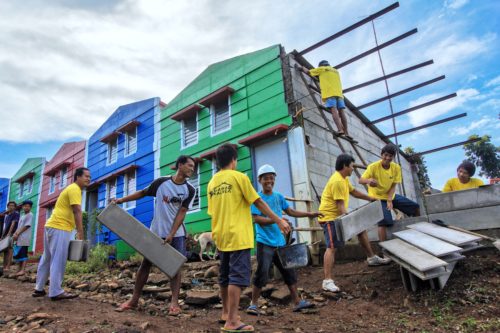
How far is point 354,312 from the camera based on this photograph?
363 centimetres

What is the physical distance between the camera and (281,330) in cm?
310

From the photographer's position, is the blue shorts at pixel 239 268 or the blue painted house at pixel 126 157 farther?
the blue painted house at pixel 126 157

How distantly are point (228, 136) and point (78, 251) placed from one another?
21.1 ft

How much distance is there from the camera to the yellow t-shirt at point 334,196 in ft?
14.4

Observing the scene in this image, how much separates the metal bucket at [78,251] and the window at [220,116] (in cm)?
660

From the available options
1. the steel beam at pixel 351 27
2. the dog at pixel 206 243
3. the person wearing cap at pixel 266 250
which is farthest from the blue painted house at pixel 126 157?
the person wearing cap at pixel 266 250

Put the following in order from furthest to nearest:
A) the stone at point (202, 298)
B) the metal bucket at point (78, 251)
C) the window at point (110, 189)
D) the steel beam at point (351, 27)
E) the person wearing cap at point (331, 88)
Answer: the window at point (110, 189) → the person wearing cap at point (331, 88) → the steel beam at point (351, 27) → the metal bucket at point (78, 251) → the stone at point (202, 298)

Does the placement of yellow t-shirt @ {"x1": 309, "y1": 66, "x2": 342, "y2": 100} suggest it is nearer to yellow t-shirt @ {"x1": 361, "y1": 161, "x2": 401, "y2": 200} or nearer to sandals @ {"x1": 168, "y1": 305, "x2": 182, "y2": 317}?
yellow t-shirt @ {"x1": 361, "y1": 161, "x2": 401, "y2": 200}

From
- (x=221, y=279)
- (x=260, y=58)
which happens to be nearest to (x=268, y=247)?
(x=221, y=279)

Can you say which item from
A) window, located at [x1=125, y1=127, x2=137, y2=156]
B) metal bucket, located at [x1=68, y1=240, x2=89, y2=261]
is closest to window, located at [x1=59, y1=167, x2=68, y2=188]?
window, located at [x1=125, y1=127, x2=137, y2=156]

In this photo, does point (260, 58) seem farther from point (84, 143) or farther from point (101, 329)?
point (84, 143)

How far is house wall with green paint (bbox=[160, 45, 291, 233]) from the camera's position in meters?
9.26

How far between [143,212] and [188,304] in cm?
863

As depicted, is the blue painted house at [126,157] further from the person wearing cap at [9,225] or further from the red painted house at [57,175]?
the person wearing cap at [9,225]
